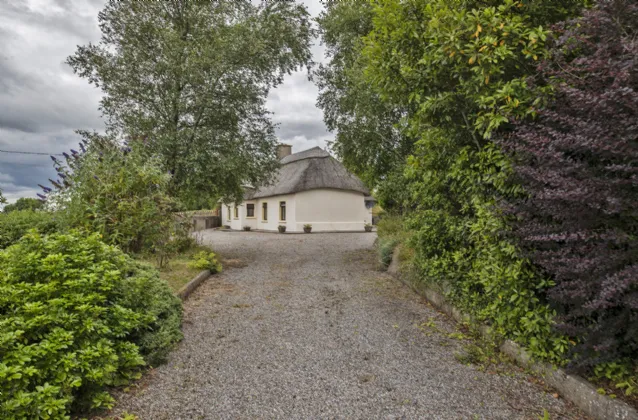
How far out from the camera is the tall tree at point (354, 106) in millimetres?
8234

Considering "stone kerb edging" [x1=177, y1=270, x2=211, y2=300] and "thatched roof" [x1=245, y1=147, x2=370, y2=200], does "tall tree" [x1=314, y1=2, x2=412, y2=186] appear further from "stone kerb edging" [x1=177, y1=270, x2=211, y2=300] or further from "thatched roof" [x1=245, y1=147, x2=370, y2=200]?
"thatched roof" [x1=245, y1=147, x2=370, y2=200]

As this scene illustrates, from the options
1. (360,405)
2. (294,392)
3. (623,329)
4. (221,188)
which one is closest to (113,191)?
(221,188)

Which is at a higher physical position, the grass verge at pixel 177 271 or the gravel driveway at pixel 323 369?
the grass verge at pixel 177 271

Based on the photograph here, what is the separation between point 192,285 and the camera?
637 cm

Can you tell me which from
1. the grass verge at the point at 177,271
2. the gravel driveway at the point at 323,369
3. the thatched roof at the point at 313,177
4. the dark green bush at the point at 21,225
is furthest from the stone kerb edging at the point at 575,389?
the thatched roof at the point at 313,177

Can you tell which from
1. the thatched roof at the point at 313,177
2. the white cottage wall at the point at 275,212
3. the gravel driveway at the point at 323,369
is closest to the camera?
the gravel driveway at the point at 323,369

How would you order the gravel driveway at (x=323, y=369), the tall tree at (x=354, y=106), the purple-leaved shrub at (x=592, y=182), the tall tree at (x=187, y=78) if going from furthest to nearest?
the tall tree at (x=187, y=78)
the tall tree at (x=354, y=106)
the gravel driveway at (x=323, y=369)
the purple-leaved shrub at (x=592, y=182)

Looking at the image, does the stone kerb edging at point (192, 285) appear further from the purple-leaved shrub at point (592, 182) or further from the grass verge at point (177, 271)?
the purple-leaved shrub at point (592, 182)

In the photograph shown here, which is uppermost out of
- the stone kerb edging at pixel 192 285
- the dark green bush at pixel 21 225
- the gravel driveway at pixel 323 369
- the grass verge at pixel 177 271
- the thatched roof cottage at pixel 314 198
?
the thatched roof cottage at pixel 314 198

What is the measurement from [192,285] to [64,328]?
3.95 m

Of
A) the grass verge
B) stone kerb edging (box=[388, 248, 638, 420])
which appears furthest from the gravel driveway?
the grass verge

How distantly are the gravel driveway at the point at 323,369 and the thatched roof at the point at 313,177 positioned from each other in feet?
52.1

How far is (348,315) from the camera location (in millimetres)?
5043

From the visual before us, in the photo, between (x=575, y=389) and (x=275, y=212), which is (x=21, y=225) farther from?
(x=275, y=212)
